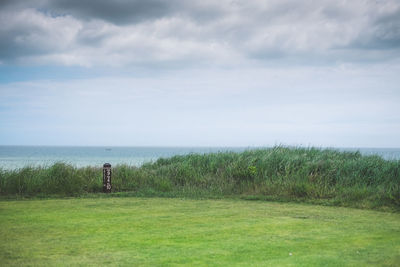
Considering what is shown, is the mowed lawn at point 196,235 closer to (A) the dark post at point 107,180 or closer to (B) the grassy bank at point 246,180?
(B) the grassy bank at point 246,180

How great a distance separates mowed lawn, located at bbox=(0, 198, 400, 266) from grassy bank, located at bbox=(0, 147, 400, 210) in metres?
1.55

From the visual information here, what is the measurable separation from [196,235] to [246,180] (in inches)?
279

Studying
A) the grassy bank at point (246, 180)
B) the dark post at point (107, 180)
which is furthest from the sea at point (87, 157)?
the dark post at point (107, 180)

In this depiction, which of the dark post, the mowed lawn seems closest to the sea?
the dark post

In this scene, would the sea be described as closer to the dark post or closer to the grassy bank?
the grassy bank

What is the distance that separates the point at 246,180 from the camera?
13203mm

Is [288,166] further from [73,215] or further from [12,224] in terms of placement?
[12,224]

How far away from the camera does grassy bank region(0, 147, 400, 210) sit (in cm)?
1096

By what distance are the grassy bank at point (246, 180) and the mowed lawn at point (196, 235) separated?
155cm

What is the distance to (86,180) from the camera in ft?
41.8

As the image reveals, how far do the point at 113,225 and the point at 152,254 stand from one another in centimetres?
214

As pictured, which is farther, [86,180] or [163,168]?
[163,168]

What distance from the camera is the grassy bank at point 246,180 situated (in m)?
11.0

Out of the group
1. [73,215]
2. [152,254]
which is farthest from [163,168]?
[152,254]
